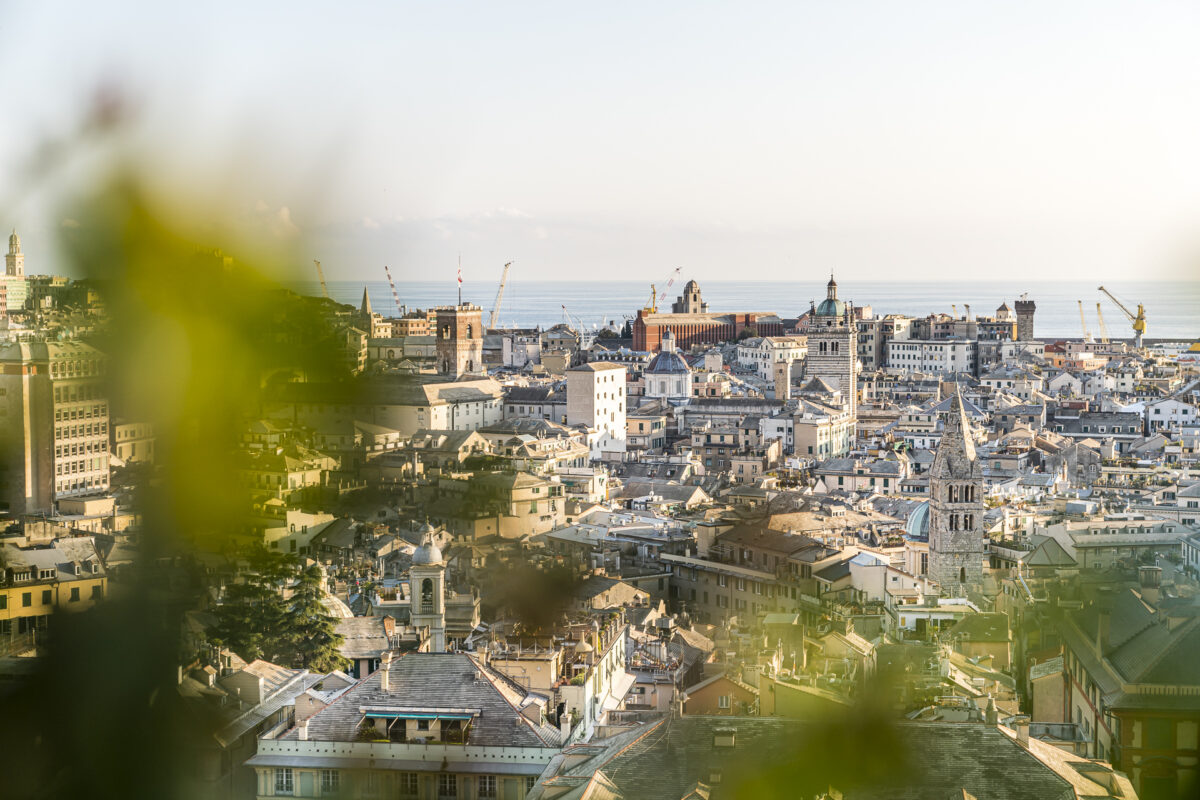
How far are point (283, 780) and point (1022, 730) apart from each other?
8.89 ft

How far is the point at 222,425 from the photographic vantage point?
2160mm

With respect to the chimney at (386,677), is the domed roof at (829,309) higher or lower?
higher

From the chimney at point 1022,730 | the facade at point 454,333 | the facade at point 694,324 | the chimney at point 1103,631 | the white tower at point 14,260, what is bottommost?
Result: the chimney at point 1022,730

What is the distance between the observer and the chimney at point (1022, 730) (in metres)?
4.42

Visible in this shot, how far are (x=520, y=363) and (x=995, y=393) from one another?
12783mm

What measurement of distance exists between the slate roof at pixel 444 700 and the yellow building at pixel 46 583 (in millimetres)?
1128

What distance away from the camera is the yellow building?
2596mm

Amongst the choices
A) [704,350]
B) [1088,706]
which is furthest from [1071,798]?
[704,350]

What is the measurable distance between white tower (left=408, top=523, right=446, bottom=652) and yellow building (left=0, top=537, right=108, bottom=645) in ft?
3.07

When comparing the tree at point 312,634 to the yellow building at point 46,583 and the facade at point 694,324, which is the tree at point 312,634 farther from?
the facade at point 694,324

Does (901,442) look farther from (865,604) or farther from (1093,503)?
(865,604)

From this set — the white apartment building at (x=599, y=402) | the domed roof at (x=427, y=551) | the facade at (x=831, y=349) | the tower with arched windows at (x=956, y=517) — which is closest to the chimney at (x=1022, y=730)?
the domed roof at (x=427, y=551)

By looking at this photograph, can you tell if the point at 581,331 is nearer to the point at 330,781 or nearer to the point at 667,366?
the point at 667,366

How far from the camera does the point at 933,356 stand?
44156 millimetres
